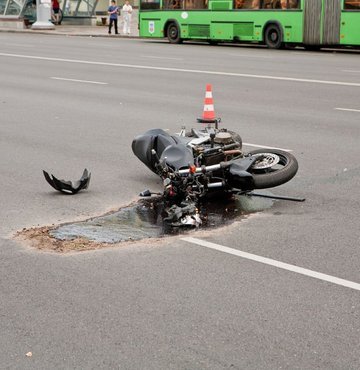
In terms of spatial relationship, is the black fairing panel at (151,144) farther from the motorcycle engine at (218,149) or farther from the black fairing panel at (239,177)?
the black fairing panel at (239,177)

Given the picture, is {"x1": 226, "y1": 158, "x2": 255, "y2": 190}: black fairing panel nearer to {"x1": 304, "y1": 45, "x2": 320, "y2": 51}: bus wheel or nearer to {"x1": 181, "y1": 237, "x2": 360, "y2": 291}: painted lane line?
{"x1": 181, "y1": 237, "x2": 360, "y2": 291}: painted lane line

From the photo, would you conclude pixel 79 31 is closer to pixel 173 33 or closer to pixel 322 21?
pixel 173 33

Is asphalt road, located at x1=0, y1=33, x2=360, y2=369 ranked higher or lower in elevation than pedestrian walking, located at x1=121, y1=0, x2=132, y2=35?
lower

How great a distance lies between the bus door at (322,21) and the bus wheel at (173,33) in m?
7.59

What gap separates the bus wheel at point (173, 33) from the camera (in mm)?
36625

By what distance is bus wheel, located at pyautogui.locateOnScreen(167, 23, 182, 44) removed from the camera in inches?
1442

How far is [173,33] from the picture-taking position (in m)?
37.0

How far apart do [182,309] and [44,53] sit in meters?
25.2

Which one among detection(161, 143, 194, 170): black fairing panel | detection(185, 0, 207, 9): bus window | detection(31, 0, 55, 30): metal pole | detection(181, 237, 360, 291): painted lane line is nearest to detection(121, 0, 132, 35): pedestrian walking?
detection(31, 0, 55, 30): metal pole

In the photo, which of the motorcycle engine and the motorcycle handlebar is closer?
the motorcycle handlebar

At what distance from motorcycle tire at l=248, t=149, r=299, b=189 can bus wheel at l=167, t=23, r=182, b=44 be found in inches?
→ 1117

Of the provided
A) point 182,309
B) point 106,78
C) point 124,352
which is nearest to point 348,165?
point 182,309

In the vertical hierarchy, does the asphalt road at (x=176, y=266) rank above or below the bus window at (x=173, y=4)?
below

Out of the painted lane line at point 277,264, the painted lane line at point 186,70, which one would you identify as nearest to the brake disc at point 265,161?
the painted lane line at point 277,264
